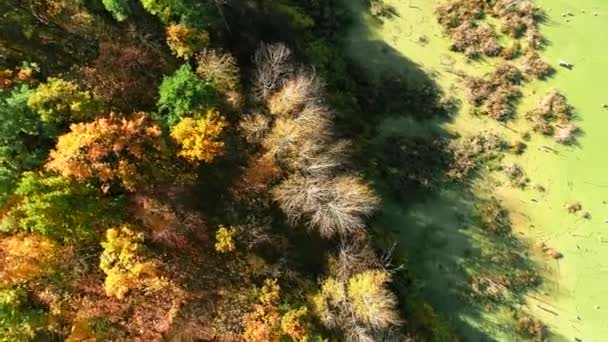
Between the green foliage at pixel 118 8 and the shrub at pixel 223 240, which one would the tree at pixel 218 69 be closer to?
the green foliage at pixel 118 8

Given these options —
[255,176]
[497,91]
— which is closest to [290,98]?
[255,176]

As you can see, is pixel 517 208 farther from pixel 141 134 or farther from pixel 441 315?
pixel 141 134

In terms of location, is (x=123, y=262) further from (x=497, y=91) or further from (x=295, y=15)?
(x=497, y=91)

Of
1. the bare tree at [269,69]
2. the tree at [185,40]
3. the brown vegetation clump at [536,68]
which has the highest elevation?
the tree at [185,40]

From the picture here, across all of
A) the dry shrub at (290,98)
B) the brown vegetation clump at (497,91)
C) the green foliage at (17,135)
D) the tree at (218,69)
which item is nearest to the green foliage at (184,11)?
the tree at (218,69)

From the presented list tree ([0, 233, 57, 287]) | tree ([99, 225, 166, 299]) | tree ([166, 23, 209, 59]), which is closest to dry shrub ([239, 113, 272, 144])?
tree ([166, 23, 209, 59])

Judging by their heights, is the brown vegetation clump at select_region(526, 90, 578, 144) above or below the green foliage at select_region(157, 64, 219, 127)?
below

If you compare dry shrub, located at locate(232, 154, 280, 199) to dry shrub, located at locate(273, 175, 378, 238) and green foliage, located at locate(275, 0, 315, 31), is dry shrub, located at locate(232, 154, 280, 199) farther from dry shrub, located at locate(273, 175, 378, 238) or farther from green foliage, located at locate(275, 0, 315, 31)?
green foliage, located at locate(275, 0, 315, 31)
